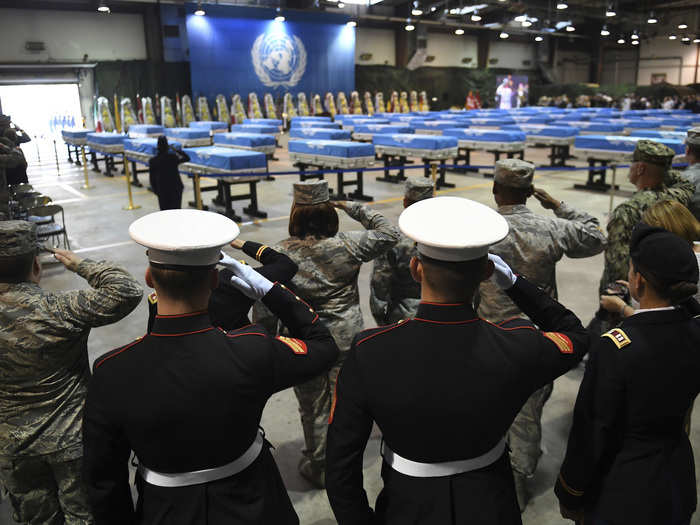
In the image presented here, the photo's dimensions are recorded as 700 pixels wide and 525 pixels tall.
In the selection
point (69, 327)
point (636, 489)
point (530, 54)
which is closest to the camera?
point (636, 489)

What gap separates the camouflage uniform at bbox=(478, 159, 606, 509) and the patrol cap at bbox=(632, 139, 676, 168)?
913mm

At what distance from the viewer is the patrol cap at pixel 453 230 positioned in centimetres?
112

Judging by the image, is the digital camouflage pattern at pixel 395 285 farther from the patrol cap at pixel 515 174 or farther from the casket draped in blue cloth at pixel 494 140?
the casket draped in blue cloth at pixel 494 140

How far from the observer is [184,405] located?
117cm

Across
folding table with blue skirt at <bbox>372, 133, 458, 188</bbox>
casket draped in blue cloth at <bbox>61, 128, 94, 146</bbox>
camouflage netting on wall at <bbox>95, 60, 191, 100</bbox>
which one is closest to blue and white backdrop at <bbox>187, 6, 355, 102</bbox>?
camouflage netting on wall at <bbox>95, 60, 191, 100</bbox>

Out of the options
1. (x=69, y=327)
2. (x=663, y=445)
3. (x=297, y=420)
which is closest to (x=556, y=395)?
(x=297, y=420)

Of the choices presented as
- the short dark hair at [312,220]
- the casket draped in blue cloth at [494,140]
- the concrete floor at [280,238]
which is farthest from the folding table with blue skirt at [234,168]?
the short dark hair at [312,220]

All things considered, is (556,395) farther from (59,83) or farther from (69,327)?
(59,83)

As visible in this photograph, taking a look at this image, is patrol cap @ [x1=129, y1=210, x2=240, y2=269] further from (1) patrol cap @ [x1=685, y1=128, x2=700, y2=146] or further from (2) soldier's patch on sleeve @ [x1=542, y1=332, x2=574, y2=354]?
(1) patrol cap @ [x1=685, y1=128, x2=700, y2=146]

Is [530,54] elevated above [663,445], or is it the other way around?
[530,54]

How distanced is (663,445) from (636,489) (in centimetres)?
14

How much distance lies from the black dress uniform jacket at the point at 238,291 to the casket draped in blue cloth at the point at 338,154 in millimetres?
6737

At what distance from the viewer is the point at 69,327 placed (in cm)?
171

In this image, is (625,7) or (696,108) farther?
(625,7)
